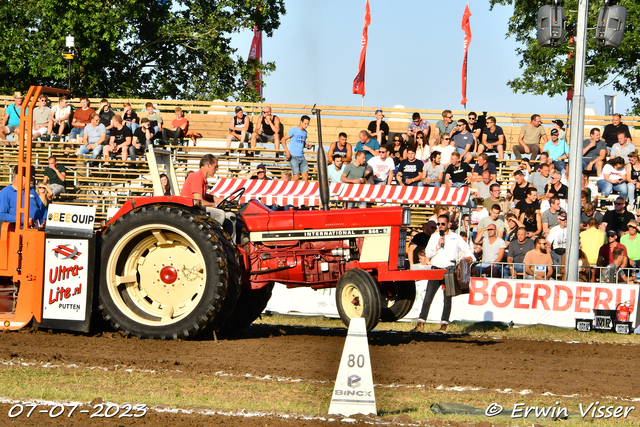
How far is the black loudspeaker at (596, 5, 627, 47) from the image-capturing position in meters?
13.4

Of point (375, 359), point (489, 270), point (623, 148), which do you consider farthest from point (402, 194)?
point (375, 359)

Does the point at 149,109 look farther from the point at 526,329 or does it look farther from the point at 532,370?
the point at 532,370

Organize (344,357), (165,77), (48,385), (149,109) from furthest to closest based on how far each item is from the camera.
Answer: (165,77)
(149,109)
(48,385)
(344,357)

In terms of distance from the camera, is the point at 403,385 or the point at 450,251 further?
the point at 450,251

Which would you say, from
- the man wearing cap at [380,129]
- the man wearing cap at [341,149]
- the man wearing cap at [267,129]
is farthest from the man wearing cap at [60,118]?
the man wearing cap at [380,129]

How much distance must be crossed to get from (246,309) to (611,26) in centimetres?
803

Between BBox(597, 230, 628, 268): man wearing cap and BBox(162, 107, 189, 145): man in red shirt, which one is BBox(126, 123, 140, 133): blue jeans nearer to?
BBox(162, 107, 189, 145): man in red shirt

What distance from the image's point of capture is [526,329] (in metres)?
12.6

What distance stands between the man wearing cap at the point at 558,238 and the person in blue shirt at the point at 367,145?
4796 mm

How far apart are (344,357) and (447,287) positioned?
10.1ft

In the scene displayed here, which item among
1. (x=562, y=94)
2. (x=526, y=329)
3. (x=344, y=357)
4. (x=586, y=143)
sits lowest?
(x=526, y=329)

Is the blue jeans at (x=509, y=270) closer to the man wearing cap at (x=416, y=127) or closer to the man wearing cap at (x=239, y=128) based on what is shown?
the man wearing cap at (x=416, y=127)

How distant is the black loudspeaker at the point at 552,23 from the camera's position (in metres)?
13.6

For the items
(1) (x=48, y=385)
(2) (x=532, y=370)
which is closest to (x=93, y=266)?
(1) (x=48, y=385)
